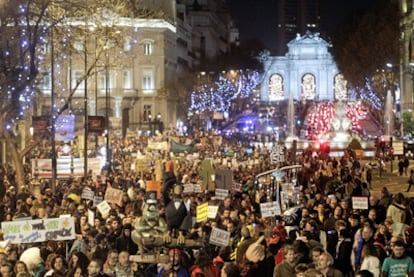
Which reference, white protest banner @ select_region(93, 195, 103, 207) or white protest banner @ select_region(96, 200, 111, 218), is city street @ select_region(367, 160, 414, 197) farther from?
white protest banner @ select_region(96, 200, 111, 218)

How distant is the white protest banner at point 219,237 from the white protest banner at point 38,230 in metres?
2.22

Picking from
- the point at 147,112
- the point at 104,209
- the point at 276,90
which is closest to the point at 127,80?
the point at 147,112

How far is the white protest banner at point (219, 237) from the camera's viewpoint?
1253 cm

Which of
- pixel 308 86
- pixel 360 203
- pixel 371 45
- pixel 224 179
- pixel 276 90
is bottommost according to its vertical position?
pixel 360 203

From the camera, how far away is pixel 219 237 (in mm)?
12602

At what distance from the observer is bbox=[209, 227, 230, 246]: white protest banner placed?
41.1ft

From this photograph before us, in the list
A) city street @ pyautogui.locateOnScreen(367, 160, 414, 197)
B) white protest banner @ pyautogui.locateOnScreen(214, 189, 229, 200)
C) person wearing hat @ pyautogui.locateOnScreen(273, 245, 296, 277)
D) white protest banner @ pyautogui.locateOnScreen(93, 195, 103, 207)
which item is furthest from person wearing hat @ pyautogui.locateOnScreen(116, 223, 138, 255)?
city street @ pyautogui.locateOnScreen(367, 160, 414, 197)

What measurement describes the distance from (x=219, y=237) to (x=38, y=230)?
9.37 ft

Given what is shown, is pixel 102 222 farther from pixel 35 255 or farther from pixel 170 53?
pixel 170 53

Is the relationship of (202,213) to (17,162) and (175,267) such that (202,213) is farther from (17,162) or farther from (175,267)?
(17,162)

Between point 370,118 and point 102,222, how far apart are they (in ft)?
238

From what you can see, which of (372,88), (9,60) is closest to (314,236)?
(9,60)

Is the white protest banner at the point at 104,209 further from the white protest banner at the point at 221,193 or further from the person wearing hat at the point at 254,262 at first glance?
the person wearing hat at the point at 254,262

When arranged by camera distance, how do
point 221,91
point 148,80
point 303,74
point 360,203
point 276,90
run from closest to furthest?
point 360,203, point 148,80, point 221,91, point 303,74, point 276,90
